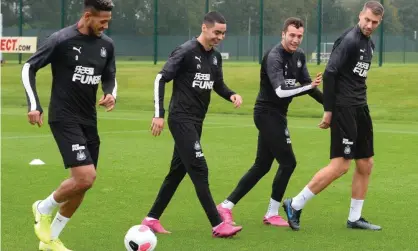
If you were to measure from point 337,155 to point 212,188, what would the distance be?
3.24 metres

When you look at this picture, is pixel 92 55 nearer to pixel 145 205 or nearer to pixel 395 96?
pixel 145 205

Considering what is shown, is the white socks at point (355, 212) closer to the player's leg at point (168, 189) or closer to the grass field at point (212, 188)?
the grass field at point (212, 188)

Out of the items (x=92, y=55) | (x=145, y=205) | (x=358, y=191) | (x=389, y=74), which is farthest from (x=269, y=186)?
(x=389, y=74)

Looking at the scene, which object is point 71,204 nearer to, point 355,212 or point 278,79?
point 278,79

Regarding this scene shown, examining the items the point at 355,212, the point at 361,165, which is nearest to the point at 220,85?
the point at 361,165

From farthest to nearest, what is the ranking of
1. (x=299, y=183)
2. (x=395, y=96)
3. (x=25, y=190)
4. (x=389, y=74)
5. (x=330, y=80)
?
(x=389, y=74) → (x=395, y=96) → (x=299, y=183) → (x=25, y=190) → (x=330, y=80)

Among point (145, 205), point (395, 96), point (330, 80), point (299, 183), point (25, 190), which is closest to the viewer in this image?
point (330, 80)

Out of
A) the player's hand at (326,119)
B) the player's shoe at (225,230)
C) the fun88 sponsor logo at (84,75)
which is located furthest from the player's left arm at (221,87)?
the fun88 sponsor logo at (84,75)

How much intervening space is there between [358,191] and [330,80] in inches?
49.2

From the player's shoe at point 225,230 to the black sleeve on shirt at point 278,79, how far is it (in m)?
1.46

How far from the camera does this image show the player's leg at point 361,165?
9.33 meters

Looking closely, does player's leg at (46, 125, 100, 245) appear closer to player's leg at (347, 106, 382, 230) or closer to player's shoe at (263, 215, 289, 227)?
player's shoe at (263, 215, 289, 227)

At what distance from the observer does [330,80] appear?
29.8 feet

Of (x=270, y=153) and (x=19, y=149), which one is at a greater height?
(x=270, y=153)
